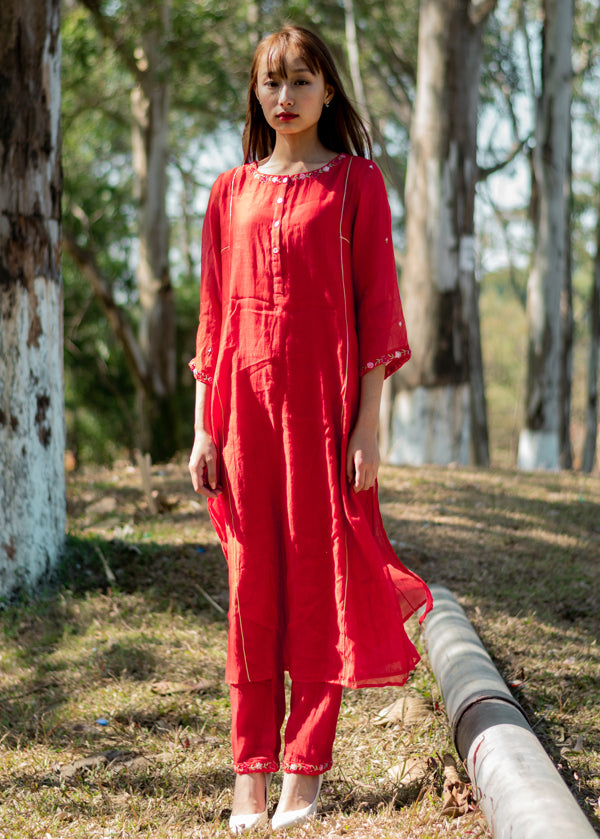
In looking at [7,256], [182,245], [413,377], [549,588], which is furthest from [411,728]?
[182,245]

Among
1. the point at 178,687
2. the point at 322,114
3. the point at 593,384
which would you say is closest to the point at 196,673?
the point at 178,687

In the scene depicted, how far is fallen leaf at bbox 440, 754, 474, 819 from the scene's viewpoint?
2238 mm

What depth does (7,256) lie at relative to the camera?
3742mm

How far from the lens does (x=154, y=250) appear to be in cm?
1136

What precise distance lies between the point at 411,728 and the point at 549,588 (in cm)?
145

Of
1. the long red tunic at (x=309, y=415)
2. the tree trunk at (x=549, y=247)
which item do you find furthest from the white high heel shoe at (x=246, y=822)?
the tree trunk at (x=549, y=247)

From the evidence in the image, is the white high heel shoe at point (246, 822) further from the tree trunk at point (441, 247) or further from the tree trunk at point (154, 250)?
the tree trunk at point (154, 250)

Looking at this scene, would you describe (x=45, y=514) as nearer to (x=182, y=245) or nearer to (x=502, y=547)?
(x=502, y=547)

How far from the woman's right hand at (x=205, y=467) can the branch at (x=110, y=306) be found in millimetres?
8906

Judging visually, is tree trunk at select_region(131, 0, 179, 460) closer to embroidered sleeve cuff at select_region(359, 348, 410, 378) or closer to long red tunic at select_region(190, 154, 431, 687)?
long red tunic at select_region(190, 154, 431, 687)

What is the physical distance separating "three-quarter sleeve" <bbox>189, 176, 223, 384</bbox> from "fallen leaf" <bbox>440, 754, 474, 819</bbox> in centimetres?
130

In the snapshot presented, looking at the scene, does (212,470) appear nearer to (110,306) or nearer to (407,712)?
(407,712)

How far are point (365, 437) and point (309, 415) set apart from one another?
16 centimetres

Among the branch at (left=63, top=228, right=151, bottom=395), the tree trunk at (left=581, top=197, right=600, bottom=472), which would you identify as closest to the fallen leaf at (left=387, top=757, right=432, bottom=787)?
the branch at (left=63, top=228, right=151, bottom=395)
